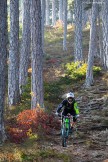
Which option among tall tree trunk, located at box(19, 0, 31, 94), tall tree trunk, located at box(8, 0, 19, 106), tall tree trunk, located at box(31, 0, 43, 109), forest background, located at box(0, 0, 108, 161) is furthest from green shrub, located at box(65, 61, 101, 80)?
tall tree trunk, located at box(31, 0, 43, 109)

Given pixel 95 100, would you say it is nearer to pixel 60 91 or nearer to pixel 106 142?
pixel 60 91

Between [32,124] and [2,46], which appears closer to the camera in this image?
[2,46]

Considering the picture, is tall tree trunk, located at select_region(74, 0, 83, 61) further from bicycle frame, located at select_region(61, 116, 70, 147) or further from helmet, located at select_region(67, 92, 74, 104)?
bicycle frame, located at select_region(61, 116, 70, 147)

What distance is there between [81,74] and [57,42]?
21.7m

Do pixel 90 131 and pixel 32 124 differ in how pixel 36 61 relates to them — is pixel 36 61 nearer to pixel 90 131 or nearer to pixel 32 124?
pixel 32 124

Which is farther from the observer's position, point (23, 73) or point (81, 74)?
point (81, 74)

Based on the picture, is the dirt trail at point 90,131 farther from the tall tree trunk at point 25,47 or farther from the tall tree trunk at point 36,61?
the tall tree trunk at point 25,47

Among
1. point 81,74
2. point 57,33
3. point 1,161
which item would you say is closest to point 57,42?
point 57,33

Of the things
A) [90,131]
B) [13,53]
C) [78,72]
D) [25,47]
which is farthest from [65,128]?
[78,72]

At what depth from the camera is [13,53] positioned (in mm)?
17375

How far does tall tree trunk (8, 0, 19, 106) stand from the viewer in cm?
1725

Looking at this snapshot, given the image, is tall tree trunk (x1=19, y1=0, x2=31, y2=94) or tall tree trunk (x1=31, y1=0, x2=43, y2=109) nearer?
tall tree trunk (x1=31, y1=0, x2=43, y2=109)

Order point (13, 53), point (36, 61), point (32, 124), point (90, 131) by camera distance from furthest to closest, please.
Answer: point (13, 53) < point (36, 61) < point (90, 131) < point (32, 124)

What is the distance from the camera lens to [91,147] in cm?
1123
